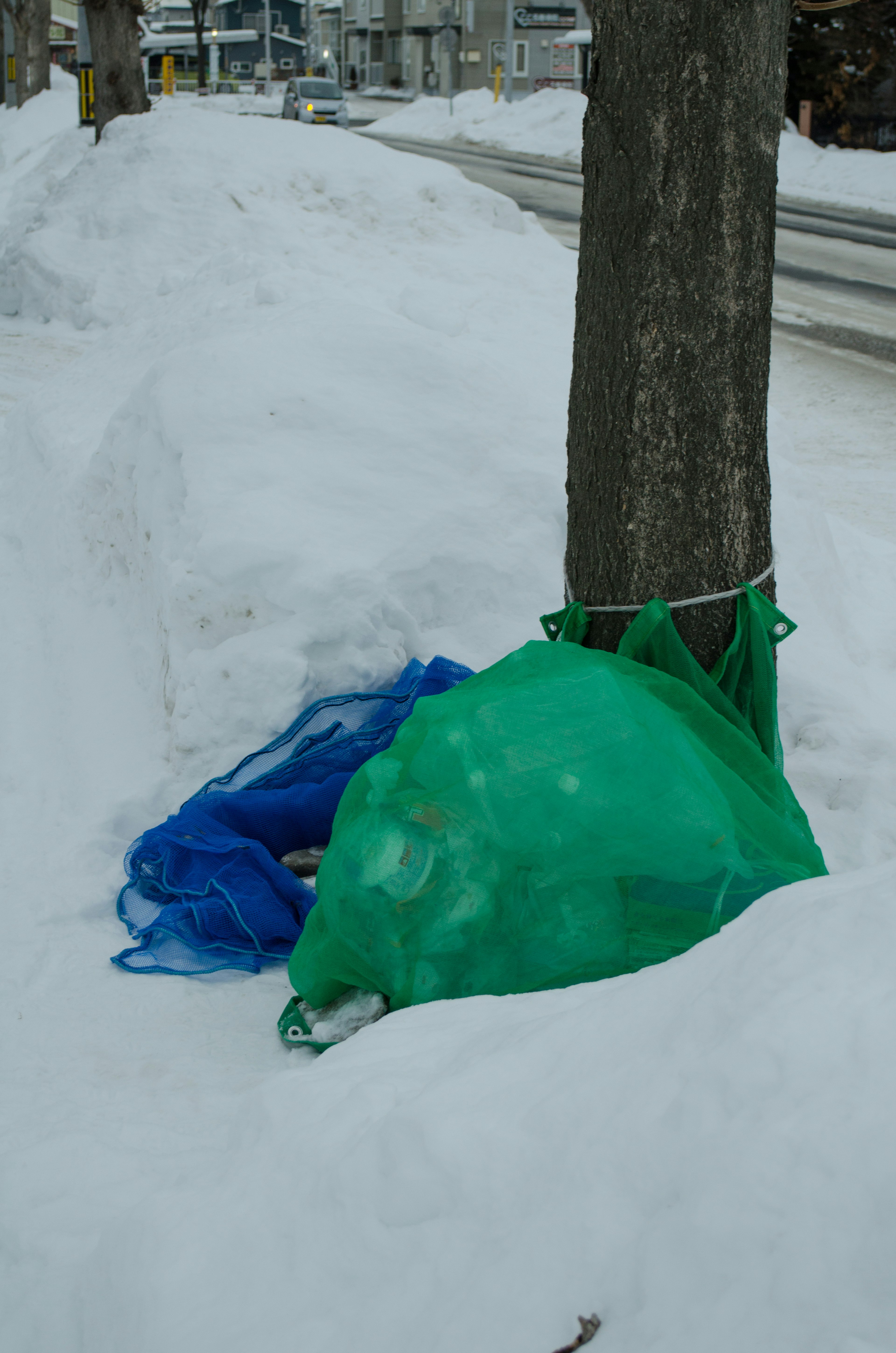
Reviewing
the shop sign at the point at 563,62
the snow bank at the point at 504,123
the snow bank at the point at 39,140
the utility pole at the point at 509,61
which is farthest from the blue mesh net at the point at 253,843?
the shop sign at the point at 563,62

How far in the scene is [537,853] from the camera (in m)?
2.11

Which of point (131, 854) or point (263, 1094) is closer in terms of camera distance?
point (263, 1094)

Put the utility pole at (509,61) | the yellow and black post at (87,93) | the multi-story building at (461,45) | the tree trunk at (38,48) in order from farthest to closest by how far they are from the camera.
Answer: the multi-story building at (461,45) < the utility pole at (509,61) < the tree trunk at (38,48) < the yellow and black post at (87,93)

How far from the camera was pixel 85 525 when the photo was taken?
4.71 m

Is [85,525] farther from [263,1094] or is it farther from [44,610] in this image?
[263,1094]

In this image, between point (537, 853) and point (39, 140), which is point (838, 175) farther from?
point (537, 853)

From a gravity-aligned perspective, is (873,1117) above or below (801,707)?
above

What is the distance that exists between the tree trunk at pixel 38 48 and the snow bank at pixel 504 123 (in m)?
8.61

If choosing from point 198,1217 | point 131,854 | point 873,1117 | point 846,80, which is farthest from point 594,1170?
point 846,80

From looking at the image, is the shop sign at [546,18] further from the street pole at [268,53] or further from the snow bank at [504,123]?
the street pole at [268,53]

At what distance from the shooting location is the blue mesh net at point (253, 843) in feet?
8.91

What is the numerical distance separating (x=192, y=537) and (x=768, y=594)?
6.04ft

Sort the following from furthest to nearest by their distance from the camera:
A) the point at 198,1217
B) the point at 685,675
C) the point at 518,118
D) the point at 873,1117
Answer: the point at 518,118
the point at 685,675
the point at 198,1217
the point at 873,1117

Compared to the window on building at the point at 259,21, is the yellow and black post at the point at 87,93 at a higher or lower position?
lower
